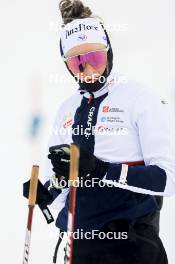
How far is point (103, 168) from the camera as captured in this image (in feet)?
5.00

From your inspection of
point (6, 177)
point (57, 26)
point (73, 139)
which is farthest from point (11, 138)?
point (73, 139)

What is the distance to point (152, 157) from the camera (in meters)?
1.55

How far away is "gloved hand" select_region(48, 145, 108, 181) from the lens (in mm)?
1477

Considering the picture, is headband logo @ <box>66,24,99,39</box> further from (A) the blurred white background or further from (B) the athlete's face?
(A) the blurred white background

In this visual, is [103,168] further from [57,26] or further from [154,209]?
[57,26]

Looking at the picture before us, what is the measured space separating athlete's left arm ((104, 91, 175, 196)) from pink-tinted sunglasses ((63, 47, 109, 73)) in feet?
0.73

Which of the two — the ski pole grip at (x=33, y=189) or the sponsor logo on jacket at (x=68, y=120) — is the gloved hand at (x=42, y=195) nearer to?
the ski pole grip at (x=33, y=189)
